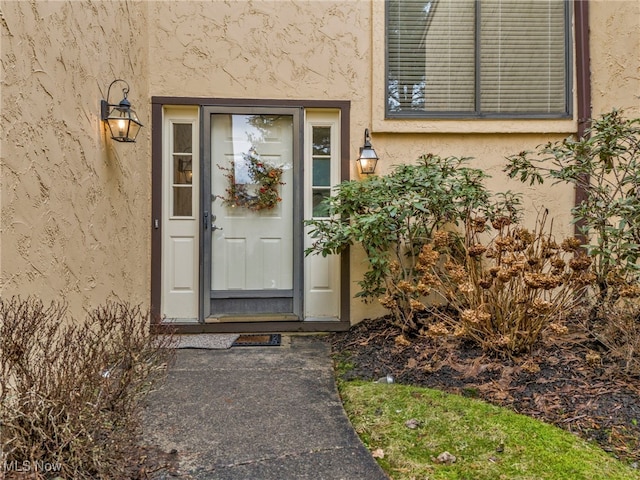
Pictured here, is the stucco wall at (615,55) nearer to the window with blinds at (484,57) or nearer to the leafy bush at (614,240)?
the window with blinds at (484,57)

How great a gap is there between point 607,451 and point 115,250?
3.35 m

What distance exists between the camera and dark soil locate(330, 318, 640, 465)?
1929 mm

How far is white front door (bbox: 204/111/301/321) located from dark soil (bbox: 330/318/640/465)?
1.16 m

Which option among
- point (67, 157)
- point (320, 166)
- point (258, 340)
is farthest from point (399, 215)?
point (67, 157)

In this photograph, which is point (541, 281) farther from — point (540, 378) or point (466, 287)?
point (540, 378)

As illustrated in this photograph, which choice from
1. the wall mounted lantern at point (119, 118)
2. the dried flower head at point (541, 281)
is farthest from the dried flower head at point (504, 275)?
the wall mounted lantern at point (119, 118)

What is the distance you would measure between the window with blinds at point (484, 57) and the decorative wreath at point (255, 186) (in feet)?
5.22

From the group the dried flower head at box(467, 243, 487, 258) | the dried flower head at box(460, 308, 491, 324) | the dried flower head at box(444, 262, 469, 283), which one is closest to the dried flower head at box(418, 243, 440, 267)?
the dried flower head at box(444, 262, 469, 283)

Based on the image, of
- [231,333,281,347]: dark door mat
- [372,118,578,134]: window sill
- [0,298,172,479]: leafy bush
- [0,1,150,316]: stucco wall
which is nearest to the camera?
[0,298,172,479]: leafy bush

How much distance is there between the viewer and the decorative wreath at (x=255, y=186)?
3982 millimetres

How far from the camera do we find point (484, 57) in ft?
13.2

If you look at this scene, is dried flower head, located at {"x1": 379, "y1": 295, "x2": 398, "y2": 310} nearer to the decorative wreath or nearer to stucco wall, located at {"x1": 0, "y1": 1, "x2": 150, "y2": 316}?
the decorative wreath

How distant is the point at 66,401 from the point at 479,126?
3.97 meters

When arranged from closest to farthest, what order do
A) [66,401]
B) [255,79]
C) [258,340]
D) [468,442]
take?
[66,401] → [468,442] → [258,340] → [255,79]
